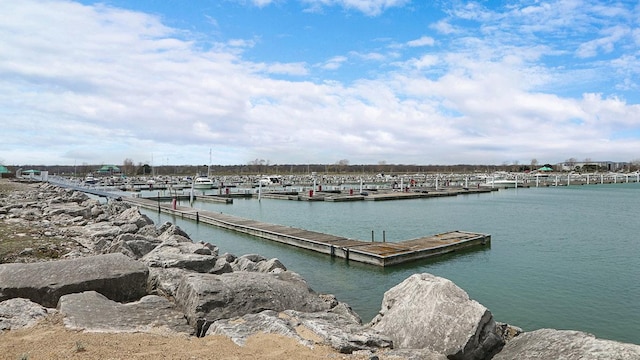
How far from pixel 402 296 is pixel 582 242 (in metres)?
18.4

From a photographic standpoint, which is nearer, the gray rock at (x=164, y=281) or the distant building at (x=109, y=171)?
the gray rock at (x=164, y=281)

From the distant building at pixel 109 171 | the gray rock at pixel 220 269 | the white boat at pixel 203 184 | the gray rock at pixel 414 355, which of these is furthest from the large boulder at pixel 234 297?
the distant building at pixel 109 171

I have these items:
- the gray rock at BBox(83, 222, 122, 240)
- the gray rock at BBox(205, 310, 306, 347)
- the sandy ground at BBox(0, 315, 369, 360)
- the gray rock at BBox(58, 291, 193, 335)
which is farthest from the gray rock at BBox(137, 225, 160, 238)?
the gray rock at BBox(205, 310, 306, 347)

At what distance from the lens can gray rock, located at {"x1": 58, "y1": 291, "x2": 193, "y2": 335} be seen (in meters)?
6.44

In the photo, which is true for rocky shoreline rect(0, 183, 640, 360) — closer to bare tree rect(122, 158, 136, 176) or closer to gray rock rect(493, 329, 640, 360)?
gray rock rect(493, 329, 640, 360)

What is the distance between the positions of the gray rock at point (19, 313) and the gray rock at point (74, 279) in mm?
585

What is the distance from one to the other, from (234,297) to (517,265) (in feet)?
43.9

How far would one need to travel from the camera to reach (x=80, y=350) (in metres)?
5.44

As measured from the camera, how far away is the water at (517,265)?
11.5 meters

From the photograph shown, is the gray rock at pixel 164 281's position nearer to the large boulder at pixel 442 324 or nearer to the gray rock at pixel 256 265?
the gray rock at pixel 256 265

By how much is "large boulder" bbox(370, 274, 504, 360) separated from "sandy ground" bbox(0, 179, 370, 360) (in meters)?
1.39

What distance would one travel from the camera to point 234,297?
7.40m

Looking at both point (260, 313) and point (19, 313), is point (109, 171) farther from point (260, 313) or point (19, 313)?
point (260, 313)

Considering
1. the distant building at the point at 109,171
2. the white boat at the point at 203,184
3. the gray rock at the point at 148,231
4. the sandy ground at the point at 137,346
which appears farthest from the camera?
the distant building at the point at 109,171
